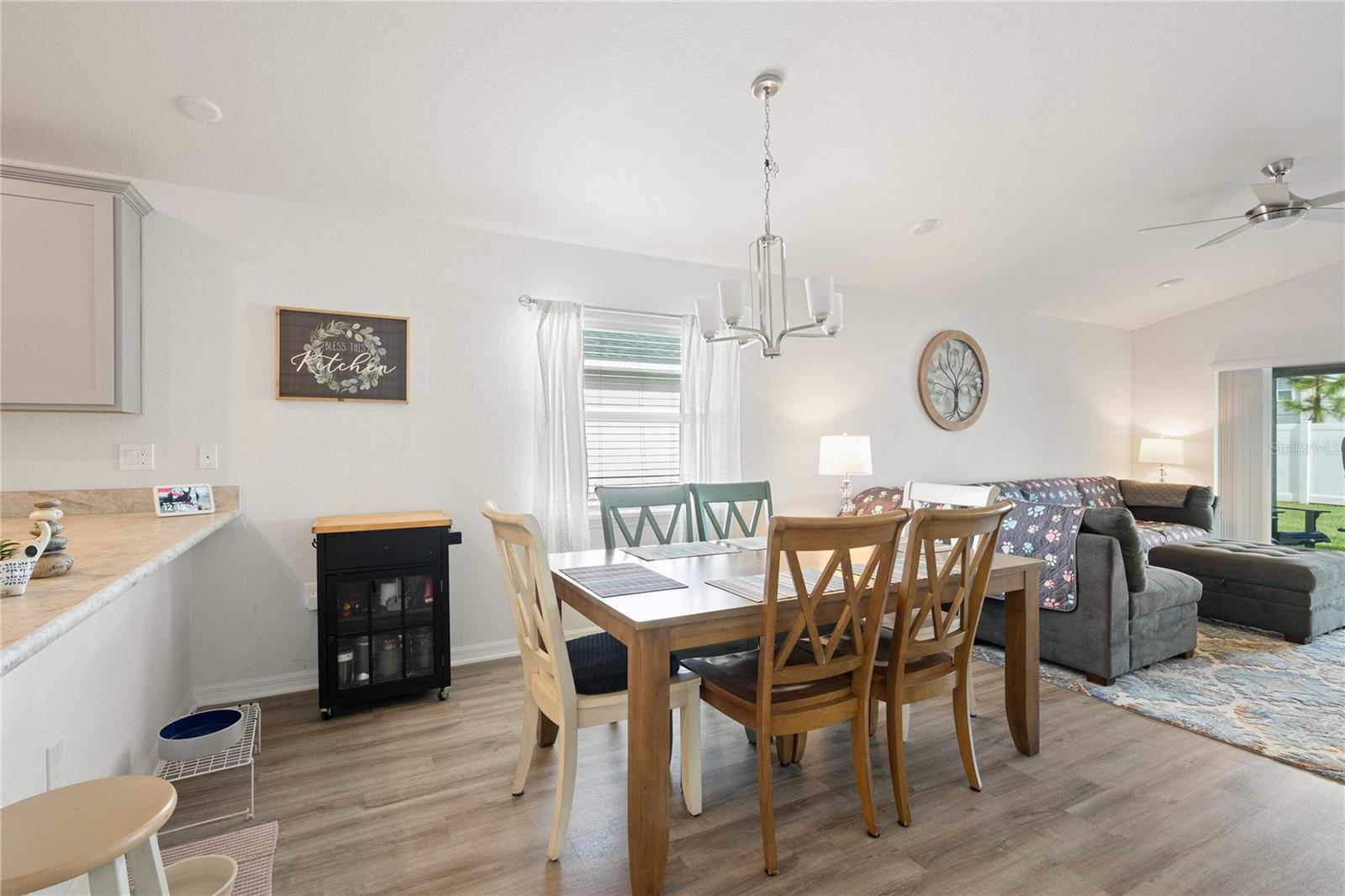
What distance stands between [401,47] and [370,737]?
2.65m

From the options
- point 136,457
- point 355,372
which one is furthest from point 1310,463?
point 136,457

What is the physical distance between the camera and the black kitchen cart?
2.79 m

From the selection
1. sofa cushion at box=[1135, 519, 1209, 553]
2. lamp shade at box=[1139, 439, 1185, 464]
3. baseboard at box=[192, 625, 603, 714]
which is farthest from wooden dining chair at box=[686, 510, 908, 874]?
lamp shade at box=[1139, 439, 1185, 464]

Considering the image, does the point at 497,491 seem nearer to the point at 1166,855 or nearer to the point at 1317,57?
the point at 1166,855

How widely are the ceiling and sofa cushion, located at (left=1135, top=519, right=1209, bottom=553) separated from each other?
8.04 ft

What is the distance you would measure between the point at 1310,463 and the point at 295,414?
7.74m

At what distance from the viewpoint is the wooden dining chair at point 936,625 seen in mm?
1923

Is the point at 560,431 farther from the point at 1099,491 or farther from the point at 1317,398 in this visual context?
the point at 1317,398

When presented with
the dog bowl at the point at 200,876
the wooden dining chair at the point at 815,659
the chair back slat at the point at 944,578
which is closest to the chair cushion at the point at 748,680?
the wooden dining chair at the point at 815,659

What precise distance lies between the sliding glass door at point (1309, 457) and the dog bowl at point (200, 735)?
25.4ft

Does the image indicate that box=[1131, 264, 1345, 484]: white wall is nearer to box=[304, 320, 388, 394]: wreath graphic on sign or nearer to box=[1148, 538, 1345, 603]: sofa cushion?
box=[1148, 538, 1345, 603]: sofa cushion

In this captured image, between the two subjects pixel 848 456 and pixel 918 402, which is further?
pixel 918 402

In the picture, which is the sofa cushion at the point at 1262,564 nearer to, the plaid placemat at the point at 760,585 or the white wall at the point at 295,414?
the plaid placemat at the point at 760,585

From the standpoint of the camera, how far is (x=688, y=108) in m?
2.66
